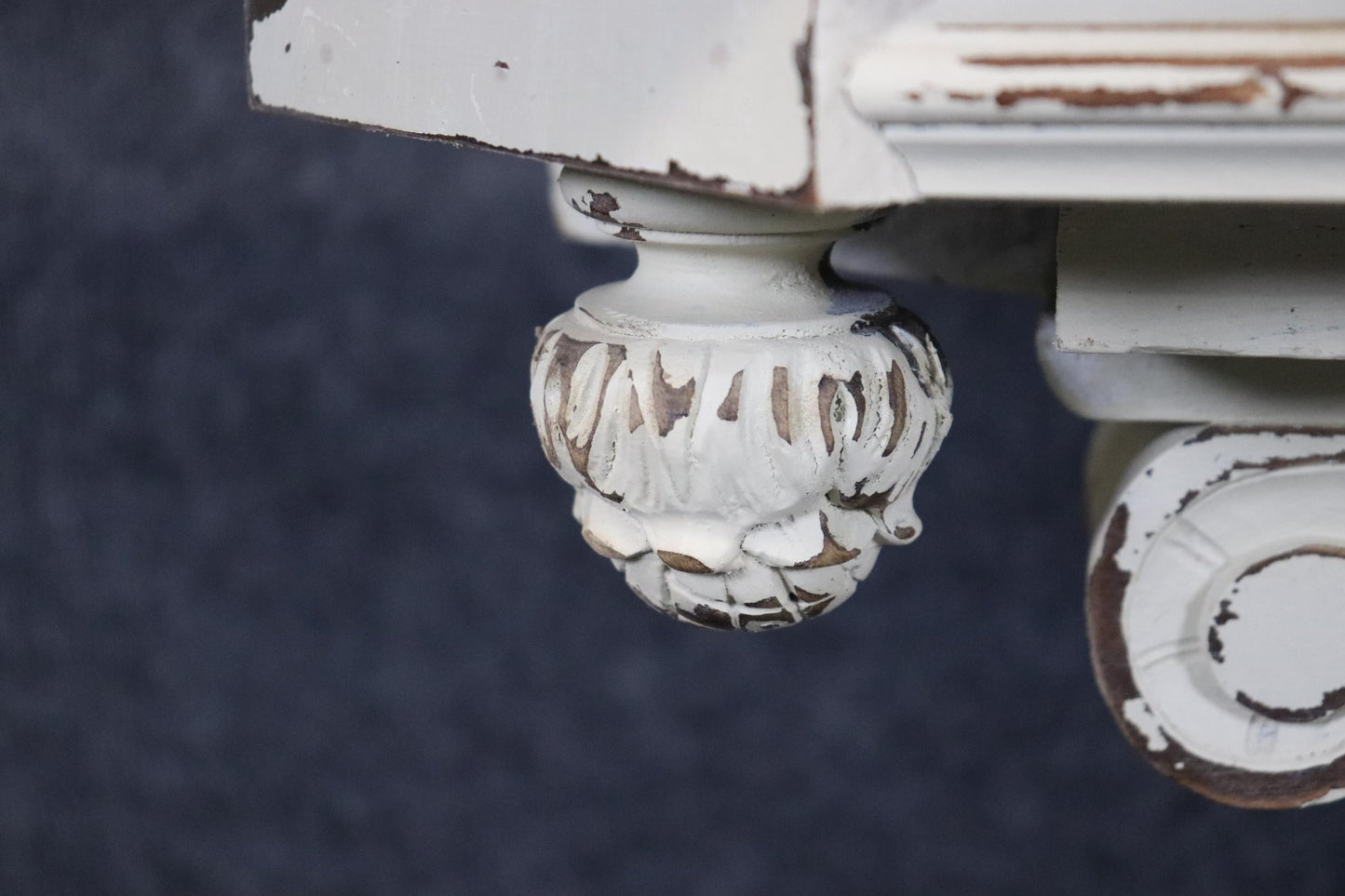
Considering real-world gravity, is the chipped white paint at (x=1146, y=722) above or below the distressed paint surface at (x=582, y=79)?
below

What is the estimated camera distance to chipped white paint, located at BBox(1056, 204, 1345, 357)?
0.32m

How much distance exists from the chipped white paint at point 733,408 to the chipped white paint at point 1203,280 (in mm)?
42

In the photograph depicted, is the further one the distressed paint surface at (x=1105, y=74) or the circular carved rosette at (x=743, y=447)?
the circular carved rosette at (x=743, y=447)

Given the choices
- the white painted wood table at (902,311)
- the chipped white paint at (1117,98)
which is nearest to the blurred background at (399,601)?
the white painted wood table at (902,311)

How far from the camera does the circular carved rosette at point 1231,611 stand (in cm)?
39

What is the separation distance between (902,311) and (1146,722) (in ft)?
0.46

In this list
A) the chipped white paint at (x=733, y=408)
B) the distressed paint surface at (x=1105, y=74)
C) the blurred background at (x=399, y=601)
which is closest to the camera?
the distressed paint surface at (x=1105, y=74)

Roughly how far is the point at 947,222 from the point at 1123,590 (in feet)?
0.48

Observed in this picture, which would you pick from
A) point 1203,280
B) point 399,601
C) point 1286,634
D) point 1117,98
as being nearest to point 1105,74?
point 1117,98

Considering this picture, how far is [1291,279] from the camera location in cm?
32

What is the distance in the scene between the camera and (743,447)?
321 millimetres

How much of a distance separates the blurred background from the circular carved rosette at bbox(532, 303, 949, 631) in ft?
1.73

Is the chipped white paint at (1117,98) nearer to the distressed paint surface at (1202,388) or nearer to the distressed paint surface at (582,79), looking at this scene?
the distressed paint surface at (582,79)

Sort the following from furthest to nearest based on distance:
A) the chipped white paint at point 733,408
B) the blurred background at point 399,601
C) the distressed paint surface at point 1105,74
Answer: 1. the blurred background at point 399,601
2. the chipped white paint at point 733,408
3. the distressed paint surface at point 1105,74
